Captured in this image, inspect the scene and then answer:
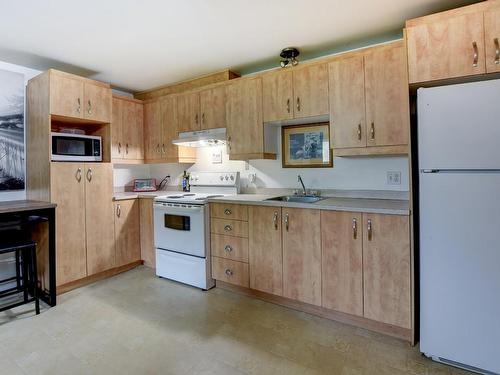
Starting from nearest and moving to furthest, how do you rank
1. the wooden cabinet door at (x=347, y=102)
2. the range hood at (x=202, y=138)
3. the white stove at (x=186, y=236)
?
the wooden cabinet door at (x=347, y=102)
the white stove at (x=186, y=236)
the range hood at (x=202, y=138)

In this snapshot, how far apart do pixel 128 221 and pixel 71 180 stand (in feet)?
2.71

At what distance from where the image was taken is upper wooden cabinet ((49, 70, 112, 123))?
2773 mm

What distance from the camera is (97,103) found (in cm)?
314

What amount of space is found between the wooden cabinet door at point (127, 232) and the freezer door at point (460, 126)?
3103 mm

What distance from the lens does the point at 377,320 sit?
2.05 m

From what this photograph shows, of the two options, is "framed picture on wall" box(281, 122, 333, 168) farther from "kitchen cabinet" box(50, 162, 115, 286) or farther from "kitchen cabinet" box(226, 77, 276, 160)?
"kitchen cabinet" box(50, 162, 115, 286)

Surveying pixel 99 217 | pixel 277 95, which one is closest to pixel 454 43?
pixel 277 95

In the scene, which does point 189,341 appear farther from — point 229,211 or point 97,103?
point 97,103

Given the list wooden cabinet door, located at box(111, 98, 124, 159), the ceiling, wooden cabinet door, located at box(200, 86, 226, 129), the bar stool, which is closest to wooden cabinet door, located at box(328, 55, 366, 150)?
the ceiling

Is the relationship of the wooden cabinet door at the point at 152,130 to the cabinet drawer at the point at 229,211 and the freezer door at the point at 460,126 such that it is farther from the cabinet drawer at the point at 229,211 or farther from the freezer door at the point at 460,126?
→ the freezer door at the point at 460,126

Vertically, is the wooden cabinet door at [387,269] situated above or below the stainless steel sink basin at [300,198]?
below

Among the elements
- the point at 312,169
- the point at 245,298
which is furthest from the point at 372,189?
the point at 245,298

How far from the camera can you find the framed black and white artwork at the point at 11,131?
2.83 meters

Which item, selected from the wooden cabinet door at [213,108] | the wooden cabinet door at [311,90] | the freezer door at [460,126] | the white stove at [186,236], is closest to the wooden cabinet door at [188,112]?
the wooden cabinet door at [213,108]
